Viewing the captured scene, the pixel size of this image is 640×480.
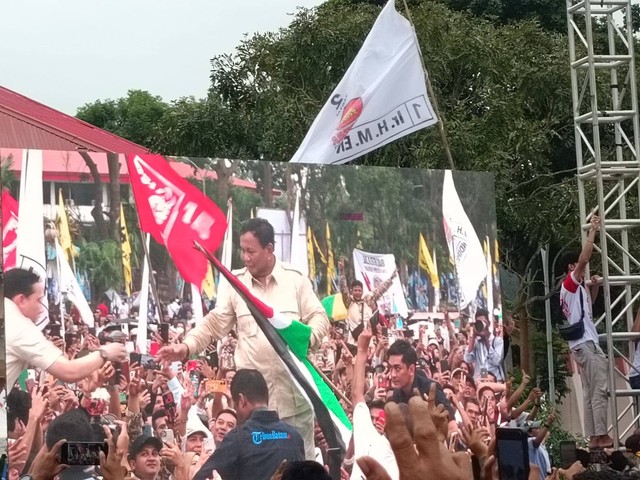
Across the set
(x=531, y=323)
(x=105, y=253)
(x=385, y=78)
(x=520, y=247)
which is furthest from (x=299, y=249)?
(x=531, y=323)

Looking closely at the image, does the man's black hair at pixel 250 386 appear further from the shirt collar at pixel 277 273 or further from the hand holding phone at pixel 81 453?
the hand holding phone at pixel 81 453

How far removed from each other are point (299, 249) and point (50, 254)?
173cm

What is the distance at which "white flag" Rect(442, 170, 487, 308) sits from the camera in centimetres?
991

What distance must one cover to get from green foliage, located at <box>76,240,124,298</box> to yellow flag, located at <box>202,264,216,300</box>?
57cm

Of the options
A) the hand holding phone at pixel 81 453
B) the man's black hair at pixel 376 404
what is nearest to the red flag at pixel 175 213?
the man's black hair at pixel 376 404

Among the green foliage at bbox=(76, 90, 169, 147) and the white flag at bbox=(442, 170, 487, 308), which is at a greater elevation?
the green foliage at bbox=(76, 90, 169, 147)

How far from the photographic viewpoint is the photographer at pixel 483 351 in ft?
32.6

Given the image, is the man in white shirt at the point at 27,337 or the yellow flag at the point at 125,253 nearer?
the man in white shirt at the point at 27,337

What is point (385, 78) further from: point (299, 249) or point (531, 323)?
point (531, 323)

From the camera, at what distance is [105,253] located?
848cm

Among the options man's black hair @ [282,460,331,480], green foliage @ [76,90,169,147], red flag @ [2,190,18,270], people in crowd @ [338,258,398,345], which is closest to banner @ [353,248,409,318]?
people in crowd @ [338,258,398,345]

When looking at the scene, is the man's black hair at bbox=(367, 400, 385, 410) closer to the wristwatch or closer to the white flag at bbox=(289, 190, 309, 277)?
the white flag at bbox=(289, 190, 309, 277)

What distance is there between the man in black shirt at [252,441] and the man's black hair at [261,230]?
888 mm

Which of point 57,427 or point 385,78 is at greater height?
point 385,78
